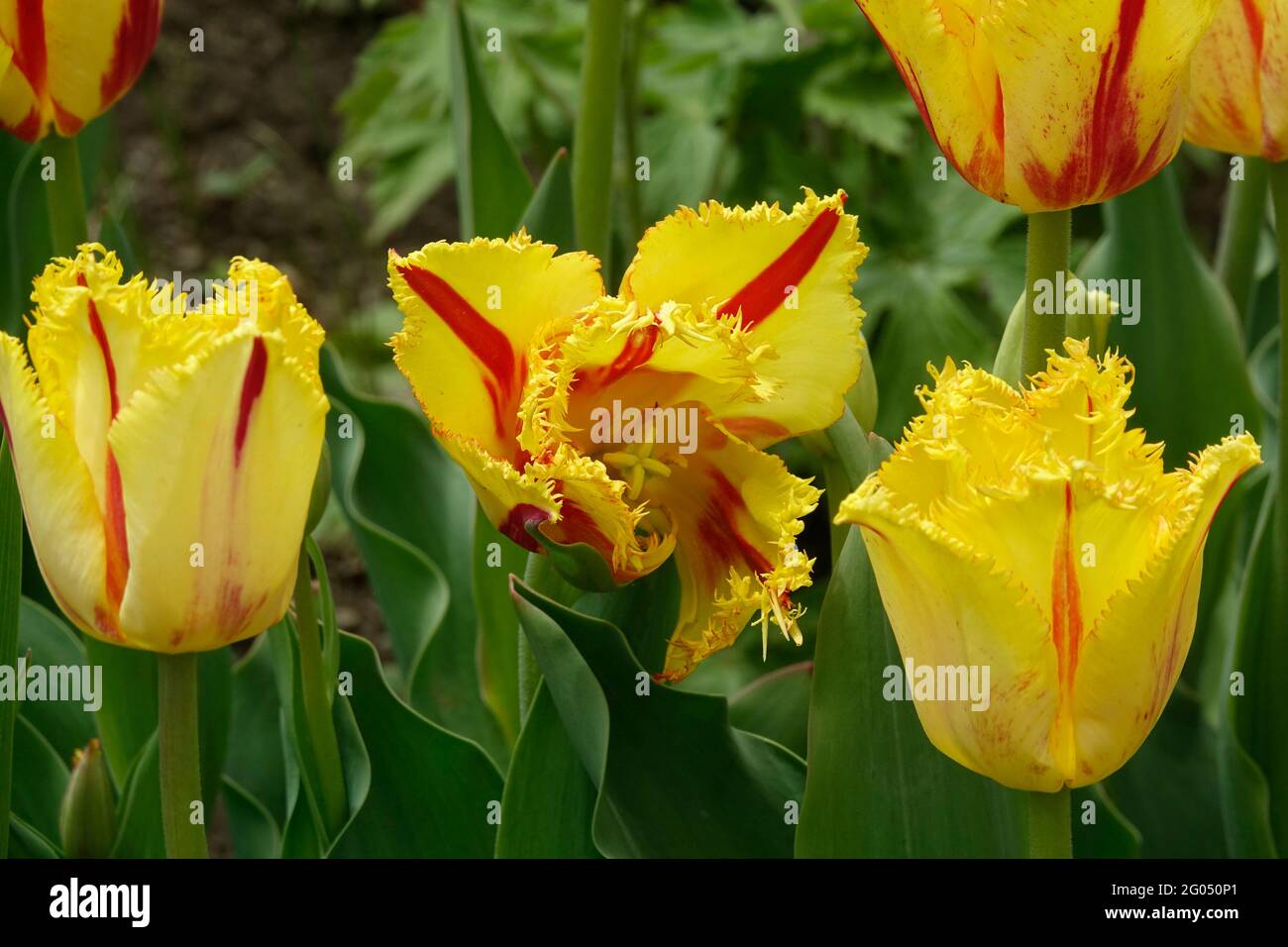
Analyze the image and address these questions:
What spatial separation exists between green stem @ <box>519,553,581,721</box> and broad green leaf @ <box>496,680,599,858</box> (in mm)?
16

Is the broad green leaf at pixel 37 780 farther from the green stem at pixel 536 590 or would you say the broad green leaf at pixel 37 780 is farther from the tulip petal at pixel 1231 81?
the tulip petal at pixel 1231 81

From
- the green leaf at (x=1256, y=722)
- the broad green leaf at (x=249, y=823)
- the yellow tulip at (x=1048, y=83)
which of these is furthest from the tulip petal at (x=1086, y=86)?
the broad green leaf at (x=249, y=823)

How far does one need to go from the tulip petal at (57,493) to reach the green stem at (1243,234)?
0.82 m

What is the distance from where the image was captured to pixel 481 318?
0.66 metres

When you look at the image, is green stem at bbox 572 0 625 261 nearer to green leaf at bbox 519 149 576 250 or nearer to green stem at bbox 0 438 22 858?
green leaf at bbox 519 149 576 250

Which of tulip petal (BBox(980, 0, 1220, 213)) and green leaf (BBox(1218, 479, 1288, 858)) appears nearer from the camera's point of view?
tulip petal (BBox(980, 0, 1220, 213))

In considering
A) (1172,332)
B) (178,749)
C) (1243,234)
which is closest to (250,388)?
(178,749)

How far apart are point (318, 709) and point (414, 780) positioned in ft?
0.27

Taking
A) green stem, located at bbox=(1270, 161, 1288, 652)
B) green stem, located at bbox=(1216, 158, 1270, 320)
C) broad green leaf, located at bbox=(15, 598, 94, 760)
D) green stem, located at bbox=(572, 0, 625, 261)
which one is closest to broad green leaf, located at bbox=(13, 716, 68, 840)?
broad green leaf, located at bbox=(15, 598, 94, 760)

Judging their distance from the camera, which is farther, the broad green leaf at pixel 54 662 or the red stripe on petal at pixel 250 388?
the broad green leaf at pixel 54 662

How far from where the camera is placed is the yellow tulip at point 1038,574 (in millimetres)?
535

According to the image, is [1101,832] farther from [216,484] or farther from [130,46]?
[130,46]

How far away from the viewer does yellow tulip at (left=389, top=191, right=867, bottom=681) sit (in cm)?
64
